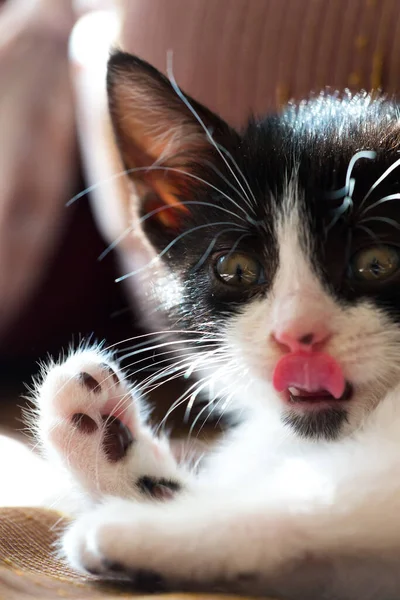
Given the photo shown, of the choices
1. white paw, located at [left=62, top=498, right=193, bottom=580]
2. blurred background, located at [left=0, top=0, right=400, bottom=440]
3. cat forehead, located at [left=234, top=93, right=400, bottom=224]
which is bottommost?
white paw, located at [left=62, top=498, right=193, bottom=580]

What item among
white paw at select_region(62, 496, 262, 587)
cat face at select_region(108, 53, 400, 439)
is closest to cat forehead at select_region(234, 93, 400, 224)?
cat face at select_region(108, 53, 400, 439)

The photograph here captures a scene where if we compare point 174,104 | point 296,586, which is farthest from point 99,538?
point 174,104

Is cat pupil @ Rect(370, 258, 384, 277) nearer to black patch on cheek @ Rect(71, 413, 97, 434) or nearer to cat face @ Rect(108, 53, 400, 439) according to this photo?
cat face @ Rect(108, 53, 400, 439)

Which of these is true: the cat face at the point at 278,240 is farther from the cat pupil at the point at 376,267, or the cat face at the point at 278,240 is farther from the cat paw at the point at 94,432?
the cat paw at the point at 94,432

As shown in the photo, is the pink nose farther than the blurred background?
No

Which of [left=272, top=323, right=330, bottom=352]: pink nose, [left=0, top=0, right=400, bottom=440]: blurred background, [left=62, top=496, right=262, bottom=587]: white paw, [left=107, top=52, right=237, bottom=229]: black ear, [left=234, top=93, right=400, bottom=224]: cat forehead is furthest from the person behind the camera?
[left=0, top=0, right=400, bottom=440]: blurred background

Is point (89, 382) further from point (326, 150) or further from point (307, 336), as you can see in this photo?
point (326, 150)

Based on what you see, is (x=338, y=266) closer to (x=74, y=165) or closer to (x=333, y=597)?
(x=333, y=597)
